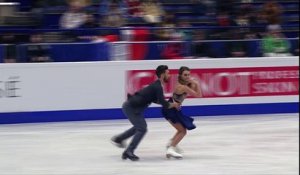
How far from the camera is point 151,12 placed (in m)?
16.8

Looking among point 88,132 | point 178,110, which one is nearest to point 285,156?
point 178,110

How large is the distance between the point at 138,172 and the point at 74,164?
1.11m

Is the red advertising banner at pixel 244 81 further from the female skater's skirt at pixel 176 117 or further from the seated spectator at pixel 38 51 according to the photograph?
the female skater's skirt at pixel 176 117

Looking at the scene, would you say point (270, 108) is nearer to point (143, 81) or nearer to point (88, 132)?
point (143, 81)

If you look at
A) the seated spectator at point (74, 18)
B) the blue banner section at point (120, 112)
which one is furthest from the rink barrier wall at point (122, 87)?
the seated spectator at point (74, 18)

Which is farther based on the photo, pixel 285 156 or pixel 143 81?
pixel 143 81

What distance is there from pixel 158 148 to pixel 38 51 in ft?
12.4

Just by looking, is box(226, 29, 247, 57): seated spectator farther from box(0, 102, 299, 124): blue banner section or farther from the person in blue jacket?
the person in blue jacket

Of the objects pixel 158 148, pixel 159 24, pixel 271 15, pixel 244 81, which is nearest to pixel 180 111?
pixel 158 148

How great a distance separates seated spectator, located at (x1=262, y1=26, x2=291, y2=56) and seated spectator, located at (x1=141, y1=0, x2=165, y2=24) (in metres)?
2.52

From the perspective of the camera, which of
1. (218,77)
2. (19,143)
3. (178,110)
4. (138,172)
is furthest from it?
(218,77)

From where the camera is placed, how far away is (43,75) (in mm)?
14406

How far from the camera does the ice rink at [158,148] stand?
32.8ft

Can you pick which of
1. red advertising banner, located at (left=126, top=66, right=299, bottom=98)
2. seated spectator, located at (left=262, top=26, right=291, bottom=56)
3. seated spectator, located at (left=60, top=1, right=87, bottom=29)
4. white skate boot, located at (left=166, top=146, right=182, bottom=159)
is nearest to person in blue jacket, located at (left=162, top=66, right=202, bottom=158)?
white skate boot, located at (left=166, top=146, right=182, bottom=159)
